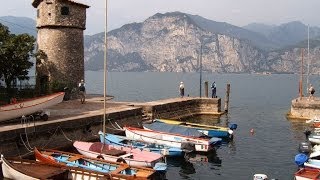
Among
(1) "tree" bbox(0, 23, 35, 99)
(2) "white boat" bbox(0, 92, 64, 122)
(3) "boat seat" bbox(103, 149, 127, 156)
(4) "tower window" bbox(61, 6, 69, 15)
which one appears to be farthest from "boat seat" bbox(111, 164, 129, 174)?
(4) "tower window" bbox(61, 6, 69, 15)

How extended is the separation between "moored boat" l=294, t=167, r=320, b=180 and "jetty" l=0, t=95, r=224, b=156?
14696mm

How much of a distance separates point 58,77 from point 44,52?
2873 mm

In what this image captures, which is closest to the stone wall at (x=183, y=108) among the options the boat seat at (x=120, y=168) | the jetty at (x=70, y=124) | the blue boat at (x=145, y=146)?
the jetty at (x=70, y=124)

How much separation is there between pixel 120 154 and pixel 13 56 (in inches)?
708

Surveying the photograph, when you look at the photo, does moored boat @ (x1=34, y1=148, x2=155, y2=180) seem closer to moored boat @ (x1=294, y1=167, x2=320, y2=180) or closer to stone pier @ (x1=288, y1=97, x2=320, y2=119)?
moored boat @ (x1=294, y1=167, x2=320, y2=180)

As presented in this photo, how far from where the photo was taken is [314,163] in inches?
951

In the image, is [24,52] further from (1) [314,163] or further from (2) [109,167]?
(1) [314,163]

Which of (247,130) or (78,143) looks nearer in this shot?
(78,143)

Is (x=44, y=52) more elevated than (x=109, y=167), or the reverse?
(x=44, y=52)

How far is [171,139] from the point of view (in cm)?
3097

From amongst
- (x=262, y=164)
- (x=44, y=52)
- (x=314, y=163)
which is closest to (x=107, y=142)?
(x=262, y=164)

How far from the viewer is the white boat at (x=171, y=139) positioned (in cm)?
2959

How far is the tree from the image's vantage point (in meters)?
36.9

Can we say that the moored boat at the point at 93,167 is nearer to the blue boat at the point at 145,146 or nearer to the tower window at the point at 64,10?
the blue boat at the point at 145,146
